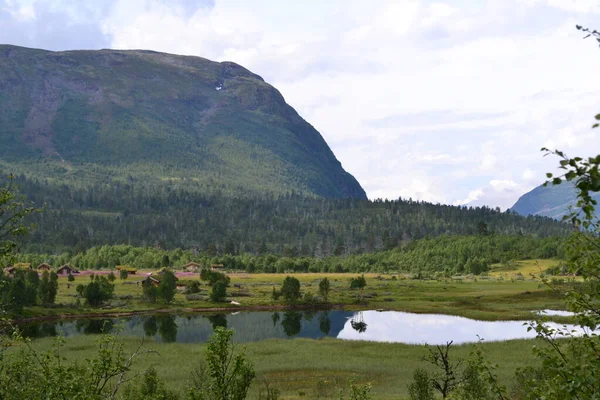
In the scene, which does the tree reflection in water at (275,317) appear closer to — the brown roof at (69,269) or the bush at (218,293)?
the bush at (218,293)

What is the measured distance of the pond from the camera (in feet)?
269

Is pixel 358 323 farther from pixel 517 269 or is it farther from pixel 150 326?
pixel 517 269

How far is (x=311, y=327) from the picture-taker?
94.2 m

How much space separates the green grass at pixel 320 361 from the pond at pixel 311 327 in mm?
7087

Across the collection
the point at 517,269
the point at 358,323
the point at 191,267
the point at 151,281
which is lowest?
the point at 358,323

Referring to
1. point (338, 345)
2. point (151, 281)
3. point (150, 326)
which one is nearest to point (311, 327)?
point (338, 345)

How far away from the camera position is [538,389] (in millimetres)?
9594

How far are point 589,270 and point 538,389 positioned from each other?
2.18 metres

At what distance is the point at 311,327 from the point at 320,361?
33.4 meters

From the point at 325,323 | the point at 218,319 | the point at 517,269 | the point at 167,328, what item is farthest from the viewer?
the point at 517,269

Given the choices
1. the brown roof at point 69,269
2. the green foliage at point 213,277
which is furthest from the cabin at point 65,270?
the green foliage at point 213,277

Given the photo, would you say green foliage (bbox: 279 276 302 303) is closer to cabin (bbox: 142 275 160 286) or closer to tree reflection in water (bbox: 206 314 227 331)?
tree reflection in water (bbox: 206 314 227 331)

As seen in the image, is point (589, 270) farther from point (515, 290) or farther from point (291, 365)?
point (515, 290)

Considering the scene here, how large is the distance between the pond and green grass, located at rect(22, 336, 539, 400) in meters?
7.09
